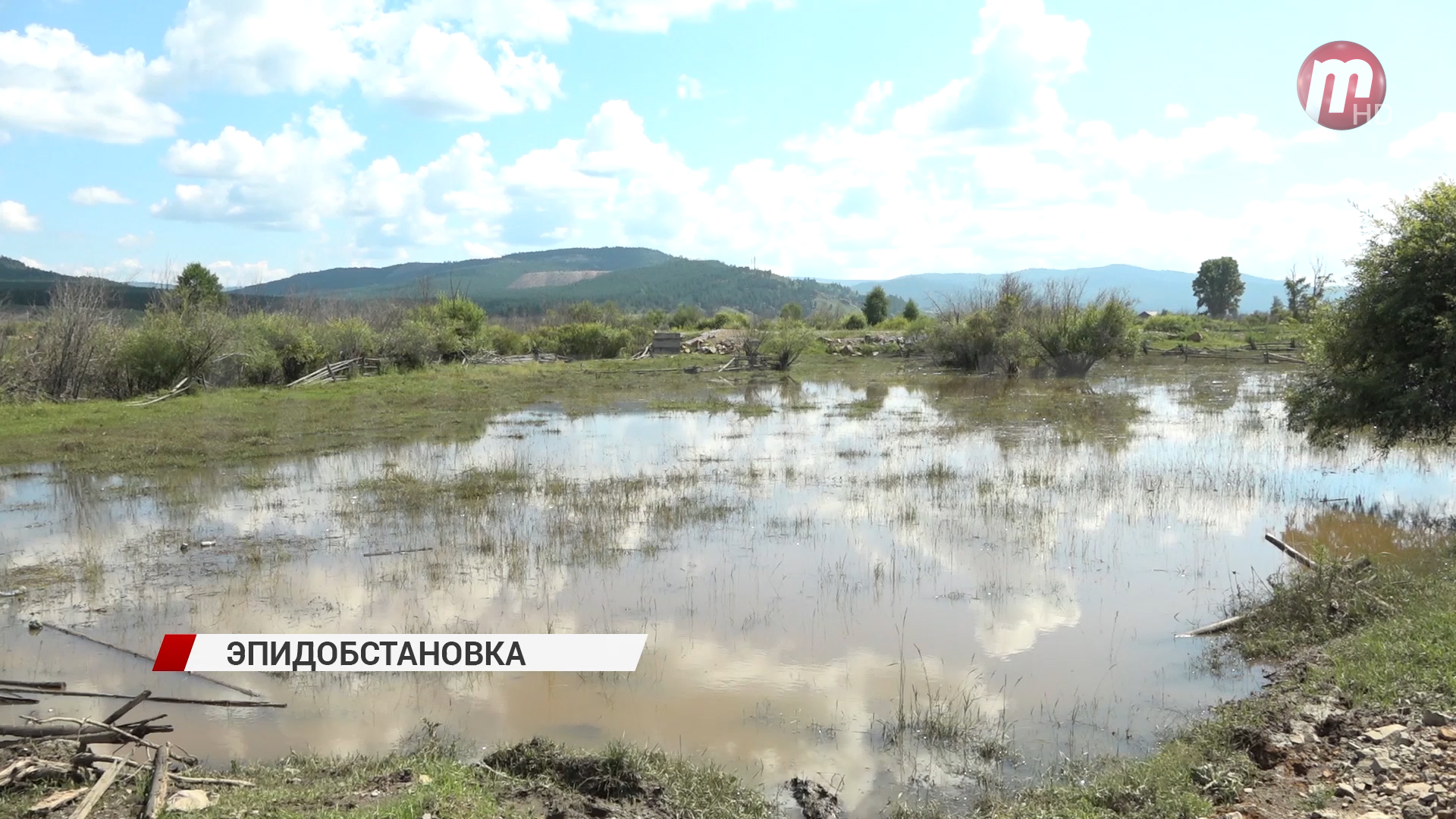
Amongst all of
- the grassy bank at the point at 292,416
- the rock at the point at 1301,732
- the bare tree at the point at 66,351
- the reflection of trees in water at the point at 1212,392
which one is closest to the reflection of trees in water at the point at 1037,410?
the reflection of trees in water at the point at 1212,392

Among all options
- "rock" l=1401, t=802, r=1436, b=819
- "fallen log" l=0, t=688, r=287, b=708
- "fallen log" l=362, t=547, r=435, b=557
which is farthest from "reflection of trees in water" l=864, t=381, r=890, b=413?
"rock" l=1401, t=802, r=1436, b=819

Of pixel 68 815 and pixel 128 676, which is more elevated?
pixel 68 815

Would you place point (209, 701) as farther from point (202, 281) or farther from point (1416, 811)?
point (202, 281)

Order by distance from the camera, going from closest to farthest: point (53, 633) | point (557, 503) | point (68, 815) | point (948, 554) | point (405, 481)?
point (68, 815) → point (53, 633) → point (948, 554) → point (557, 503) → point (405, 481)

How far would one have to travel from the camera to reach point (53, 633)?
28.0 feet

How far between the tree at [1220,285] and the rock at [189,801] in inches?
3897

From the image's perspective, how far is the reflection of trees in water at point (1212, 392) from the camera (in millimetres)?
26922

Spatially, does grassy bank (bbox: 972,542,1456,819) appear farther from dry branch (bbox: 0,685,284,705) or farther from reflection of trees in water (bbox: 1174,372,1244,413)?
reflection of trees in water (bbox: 1174,372,1244,413)

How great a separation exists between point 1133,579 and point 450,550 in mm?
8452

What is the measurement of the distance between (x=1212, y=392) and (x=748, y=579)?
26966 millimetres

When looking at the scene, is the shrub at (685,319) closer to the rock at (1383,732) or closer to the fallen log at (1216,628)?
the fallen log at (1216,628)

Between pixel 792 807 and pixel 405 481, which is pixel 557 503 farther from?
pixel 792 807

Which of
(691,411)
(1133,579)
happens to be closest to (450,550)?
(1133,579)

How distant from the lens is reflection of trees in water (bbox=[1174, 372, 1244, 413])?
26.9 meters
